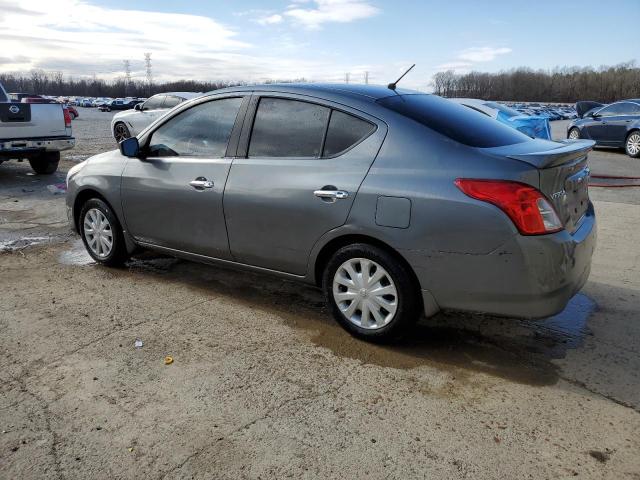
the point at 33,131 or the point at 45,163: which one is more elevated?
the point at 33,131

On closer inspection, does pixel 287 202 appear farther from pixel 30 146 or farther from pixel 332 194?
pixel 30 146

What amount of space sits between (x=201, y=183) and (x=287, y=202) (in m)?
0.84

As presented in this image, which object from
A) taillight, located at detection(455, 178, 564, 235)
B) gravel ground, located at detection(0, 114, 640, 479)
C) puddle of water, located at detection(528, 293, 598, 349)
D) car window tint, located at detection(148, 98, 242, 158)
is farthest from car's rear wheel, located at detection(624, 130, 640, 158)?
car window tint, located at detection(148, 98, 242, 158)

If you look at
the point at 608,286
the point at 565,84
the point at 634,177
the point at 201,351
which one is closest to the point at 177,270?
the point at 201,351

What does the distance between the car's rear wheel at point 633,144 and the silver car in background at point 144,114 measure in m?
12.6

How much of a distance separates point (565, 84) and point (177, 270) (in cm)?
13088

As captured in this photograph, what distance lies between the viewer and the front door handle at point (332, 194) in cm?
348

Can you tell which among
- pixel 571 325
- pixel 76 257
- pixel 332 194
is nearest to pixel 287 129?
pixel 332 194

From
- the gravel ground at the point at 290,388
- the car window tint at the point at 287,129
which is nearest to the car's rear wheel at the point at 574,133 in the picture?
the gravel ground at the point at 290,388

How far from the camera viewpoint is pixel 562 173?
3201 millimetres

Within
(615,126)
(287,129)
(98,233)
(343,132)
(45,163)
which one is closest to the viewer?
(343,132)

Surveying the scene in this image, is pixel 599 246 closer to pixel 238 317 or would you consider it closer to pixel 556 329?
pixel 556 329

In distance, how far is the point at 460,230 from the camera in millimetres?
3105

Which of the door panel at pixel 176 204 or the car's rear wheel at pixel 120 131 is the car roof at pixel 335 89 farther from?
the car's rear wheel at pixel 120 131
